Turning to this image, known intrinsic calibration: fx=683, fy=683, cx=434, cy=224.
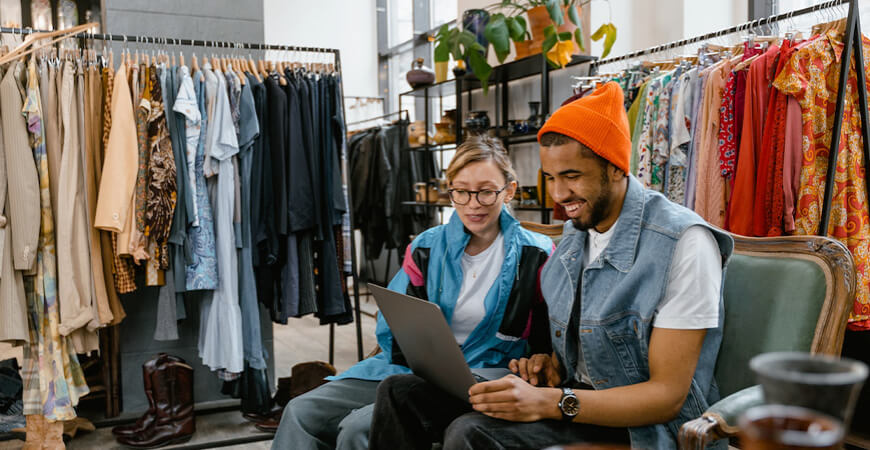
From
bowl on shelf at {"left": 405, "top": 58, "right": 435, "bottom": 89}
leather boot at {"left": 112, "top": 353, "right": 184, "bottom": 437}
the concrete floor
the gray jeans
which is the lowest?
the concrete floor

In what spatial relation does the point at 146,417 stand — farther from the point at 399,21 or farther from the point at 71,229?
the point at 399,21

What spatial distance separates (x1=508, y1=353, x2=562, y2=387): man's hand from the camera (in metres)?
1.47

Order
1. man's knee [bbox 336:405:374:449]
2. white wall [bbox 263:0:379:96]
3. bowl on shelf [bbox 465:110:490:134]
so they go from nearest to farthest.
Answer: man's knee [bbox 336:405:374:449] → bowl on shelf [bbox 465:110:490:134] → white wall [bbox 263:0:379:96]

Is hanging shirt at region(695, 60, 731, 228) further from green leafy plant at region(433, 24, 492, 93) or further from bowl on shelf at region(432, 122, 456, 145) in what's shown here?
bowl on shelf at region(432, 122, 456, 145)

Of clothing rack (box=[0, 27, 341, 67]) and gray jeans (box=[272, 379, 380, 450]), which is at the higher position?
clothing rack (box=[0, 27, 341, 67])

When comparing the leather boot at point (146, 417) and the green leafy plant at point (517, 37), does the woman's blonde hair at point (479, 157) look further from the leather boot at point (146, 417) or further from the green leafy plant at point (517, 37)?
the leather boot at point (146, 417)

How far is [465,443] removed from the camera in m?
1.22

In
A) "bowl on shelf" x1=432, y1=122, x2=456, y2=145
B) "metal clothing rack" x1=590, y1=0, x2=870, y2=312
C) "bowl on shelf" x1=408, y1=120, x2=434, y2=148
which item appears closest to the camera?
"metal clothing rack" x1=590, y1=0, x2=870, y2=312

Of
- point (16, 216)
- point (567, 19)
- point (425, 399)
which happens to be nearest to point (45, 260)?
point (16, 216)

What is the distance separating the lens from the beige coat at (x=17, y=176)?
7.91 ft

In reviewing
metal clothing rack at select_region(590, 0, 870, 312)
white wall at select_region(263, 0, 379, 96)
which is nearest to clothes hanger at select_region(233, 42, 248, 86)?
metal clothing rack at select_region(590, 0, 870, 312)

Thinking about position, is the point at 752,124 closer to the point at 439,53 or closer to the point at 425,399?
the point at 425,399

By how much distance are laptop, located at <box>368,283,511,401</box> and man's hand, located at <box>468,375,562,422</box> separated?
6 cm

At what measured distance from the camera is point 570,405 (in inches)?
47.6
